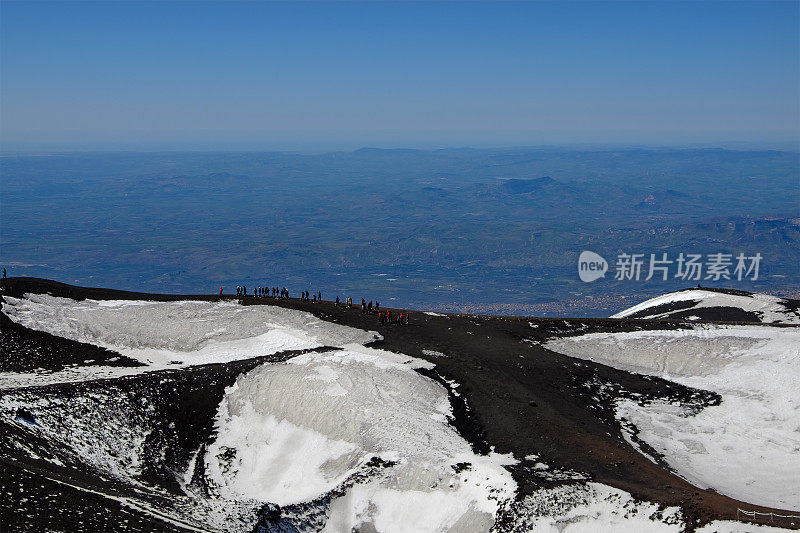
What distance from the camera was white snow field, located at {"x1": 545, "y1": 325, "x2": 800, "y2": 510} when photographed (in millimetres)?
37781

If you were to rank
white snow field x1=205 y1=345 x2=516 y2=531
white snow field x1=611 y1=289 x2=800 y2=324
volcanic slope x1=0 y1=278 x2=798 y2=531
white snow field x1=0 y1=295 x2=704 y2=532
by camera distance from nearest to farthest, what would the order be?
volcanic slope x1=0 y1=278 x2=798 y2=531
white snow field x1=0 y1=295 x2=704 y2=532
white snow field x1=205 y1=345 x2=516 y2=531
white snow field x1=611 y1=289 x2=800 y2=324

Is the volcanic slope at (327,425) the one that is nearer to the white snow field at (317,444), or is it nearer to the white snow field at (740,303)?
the white snow field at (317,444)

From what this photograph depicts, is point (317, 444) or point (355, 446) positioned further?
point (317, 444)

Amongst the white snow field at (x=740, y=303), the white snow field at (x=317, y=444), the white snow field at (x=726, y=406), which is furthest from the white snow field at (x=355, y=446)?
the white snow field at (x=740, y=303)

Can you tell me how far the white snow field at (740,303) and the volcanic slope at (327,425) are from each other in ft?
62.0

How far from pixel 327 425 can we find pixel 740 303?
6542 cm

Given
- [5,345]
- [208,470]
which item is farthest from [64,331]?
[208,470]

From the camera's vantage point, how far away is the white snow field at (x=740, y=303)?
75188mm

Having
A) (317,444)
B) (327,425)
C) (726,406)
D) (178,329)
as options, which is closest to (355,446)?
(317,444)

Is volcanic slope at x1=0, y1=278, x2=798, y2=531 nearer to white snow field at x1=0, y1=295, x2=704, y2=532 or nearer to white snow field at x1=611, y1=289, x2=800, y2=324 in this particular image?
white snow field at x1=0, y1=295, x2=704, y2=532

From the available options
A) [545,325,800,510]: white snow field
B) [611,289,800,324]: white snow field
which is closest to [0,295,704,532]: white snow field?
[545,325,800,510]: white snow field

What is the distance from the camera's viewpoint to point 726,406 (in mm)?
46938

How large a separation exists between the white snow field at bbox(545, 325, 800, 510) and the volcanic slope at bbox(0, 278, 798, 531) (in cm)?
42

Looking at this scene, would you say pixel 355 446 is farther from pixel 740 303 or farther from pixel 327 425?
pixel 740 303
